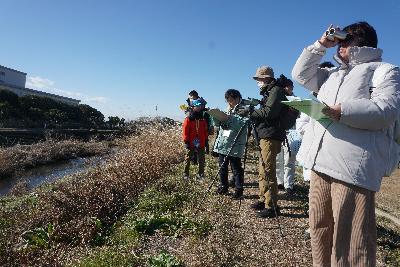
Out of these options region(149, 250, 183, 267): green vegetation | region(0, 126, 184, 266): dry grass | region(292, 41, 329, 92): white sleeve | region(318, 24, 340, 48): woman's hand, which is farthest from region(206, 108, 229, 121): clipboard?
region(318, 24, 340, 48): woman's hand

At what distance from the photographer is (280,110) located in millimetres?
5203

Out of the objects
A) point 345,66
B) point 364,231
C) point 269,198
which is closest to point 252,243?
point 269,198

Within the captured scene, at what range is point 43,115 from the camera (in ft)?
107

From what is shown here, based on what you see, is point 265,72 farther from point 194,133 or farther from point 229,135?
point 194,133

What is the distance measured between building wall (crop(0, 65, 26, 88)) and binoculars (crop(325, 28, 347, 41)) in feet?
189

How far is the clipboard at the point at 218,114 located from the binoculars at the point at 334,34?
11.0 ft

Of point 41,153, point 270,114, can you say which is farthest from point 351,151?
point 41,153

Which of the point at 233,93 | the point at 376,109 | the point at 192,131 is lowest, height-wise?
the point at 192,131

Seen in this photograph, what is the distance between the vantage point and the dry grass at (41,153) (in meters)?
Result: 17.8

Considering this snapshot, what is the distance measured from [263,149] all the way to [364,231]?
305cm

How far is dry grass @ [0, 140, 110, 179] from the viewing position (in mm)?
17812

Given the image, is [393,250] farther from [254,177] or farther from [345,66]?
[254,177]

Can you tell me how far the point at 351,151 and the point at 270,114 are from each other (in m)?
2.69

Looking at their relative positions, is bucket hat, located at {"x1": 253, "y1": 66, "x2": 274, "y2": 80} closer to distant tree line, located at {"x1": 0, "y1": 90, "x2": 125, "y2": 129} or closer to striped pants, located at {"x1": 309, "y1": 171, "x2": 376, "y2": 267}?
striped pants, located at {"x1": 309, "y1": 171, "x2": 376, "y2": 267}
